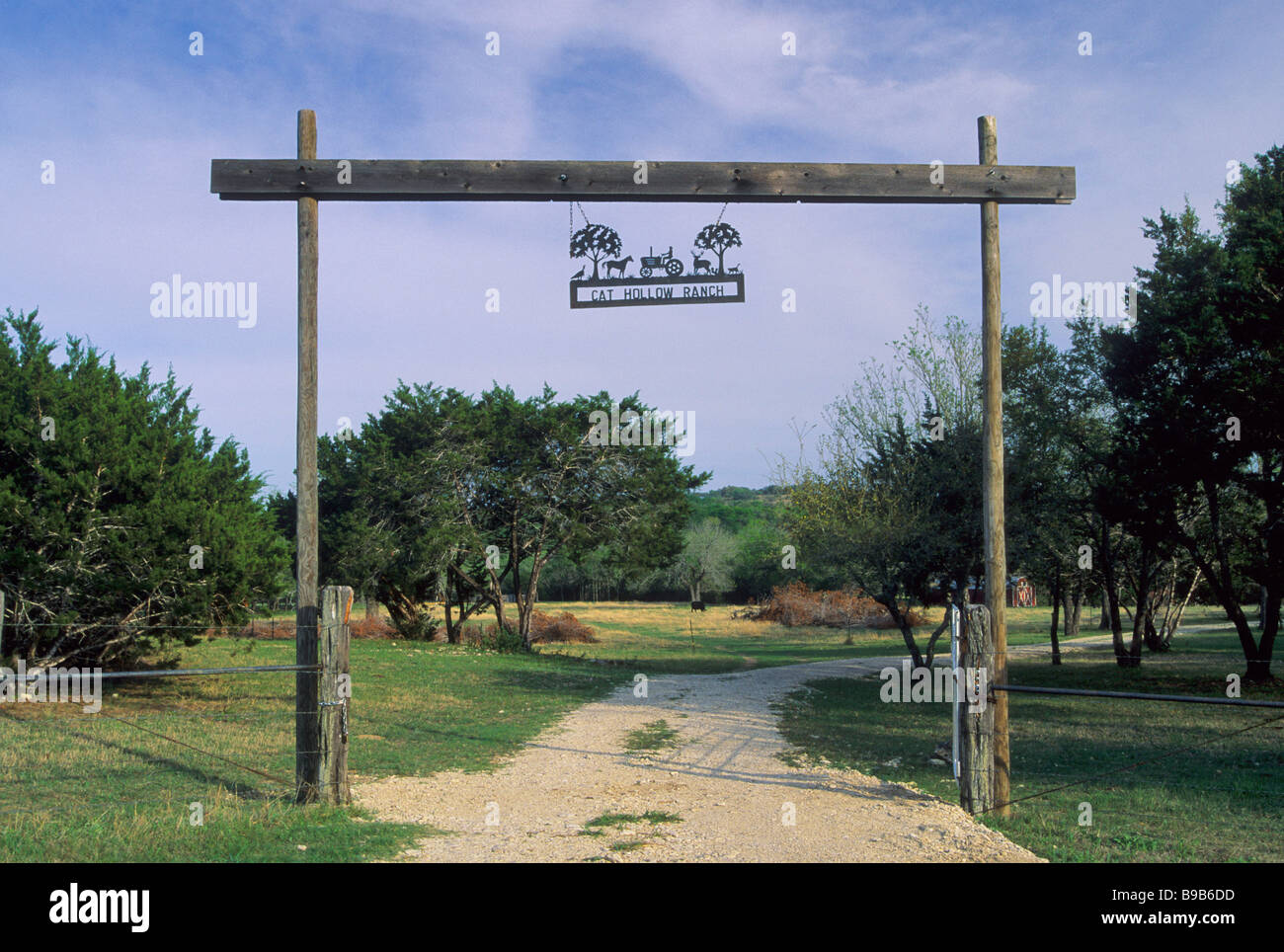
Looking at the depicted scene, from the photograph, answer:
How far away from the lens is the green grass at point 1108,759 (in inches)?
284

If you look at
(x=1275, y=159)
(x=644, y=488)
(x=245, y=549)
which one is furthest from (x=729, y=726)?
(x=1275, y=159)

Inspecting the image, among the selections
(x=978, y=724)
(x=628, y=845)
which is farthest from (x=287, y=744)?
(x=978, y=724)

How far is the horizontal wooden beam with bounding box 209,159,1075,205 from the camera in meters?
7.80

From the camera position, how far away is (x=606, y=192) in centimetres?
796

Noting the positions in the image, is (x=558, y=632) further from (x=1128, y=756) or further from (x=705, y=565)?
(x=1128, y=756)

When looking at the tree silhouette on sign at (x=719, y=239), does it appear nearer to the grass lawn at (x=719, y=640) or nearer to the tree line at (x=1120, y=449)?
the tree line at (x=1120, y=449)

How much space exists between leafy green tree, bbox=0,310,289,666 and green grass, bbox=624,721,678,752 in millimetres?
6321

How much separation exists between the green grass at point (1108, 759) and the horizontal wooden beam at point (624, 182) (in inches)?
199

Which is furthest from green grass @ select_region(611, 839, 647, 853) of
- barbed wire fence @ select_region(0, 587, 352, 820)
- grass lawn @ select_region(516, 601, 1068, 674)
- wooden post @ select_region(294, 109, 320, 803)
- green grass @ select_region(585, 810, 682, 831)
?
grass lawn @ select_region(516, 601, 1068, 674)

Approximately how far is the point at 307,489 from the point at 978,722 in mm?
6126
